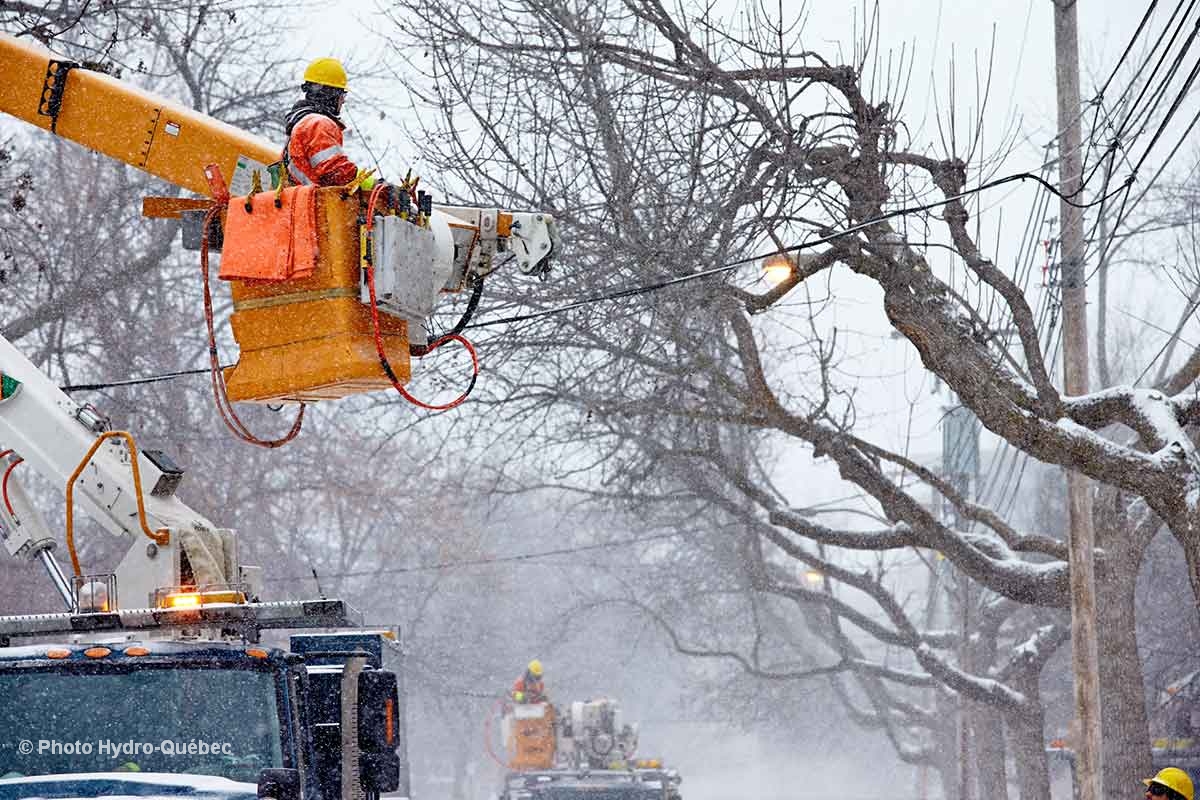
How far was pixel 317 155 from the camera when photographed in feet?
24.2

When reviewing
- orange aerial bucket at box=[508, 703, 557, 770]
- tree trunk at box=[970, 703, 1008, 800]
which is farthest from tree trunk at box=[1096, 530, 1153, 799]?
tree trunk at box=[970, 703, 1008, 800]

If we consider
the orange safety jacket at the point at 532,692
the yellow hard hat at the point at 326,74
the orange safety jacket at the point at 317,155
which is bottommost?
the orange safety jacket at the point at 532,692

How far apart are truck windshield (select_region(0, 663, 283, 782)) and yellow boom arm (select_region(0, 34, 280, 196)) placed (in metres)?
2.57

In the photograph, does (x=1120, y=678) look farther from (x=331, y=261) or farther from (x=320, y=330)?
(x=331, y=261)

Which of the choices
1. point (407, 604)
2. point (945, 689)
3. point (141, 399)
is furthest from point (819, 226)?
point (407, 604)

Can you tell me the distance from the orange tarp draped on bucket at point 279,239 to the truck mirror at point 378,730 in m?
1.82

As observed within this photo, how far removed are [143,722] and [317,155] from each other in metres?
2.67

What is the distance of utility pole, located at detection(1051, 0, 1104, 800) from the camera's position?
15195 mm

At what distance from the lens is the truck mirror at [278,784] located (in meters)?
6.95

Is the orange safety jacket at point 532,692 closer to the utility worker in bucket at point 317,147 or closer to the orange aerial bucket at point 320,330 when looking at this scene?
the orange aerial bucket at point 320,330

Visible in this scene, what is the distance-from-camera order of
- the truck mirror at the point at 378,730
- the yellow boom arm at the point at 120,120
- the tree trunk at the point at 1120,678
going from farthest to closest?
1. the tree trunk at the point at 1120,678
2. the yellow boom arm at the point at 120,120
3. the truck mirror at the point at 378,730

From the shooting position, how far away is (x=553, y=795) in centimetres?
2077

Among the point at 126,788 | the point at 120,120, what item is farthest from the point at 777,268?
the point at 126,788

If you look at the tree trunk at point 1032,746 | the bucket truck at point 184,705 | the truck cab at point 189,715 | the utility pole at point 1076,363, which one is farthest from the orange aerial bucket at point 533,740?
the truck cab at point 189,715
